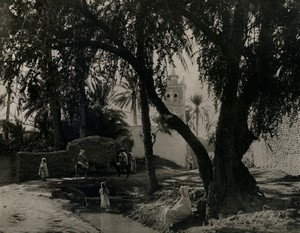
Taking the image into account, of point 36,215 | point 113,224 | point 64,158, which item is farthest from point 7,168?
point 36,215

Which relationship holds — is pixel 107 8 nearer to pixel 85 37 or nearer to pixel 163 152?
pixel 85 37

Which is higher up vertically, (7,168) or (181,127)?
(181,127)

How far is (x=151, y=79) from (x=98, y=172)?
622 inches

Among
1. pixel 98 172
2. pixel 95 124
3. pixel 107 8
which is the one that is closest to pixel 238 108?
pixel 107 8

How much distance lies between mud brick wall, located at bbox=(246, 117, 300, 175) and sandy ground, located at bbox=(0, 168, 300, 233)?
0.57 metres

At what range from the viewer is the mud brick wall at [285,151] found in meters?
19.3

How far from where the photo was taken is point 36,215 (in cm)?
1294

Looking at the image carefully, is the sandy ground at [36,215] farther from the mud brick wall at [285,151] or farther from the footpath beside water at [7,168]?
the footpath beside water at [7,168]

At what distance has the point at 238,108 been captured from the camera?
40.6ft

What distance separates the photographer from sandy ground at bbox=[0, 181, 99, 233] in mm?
11047

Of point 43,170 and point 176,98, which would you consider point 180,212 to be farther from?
point 176,98

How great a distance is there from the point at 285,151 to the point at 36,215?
1232 cm

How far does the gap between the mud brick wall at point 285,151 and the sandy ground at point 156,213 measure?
22.6 inches

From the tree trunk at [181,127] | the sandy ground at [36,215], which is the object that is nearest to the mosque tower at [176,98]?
the sandy ground at [36,215]
